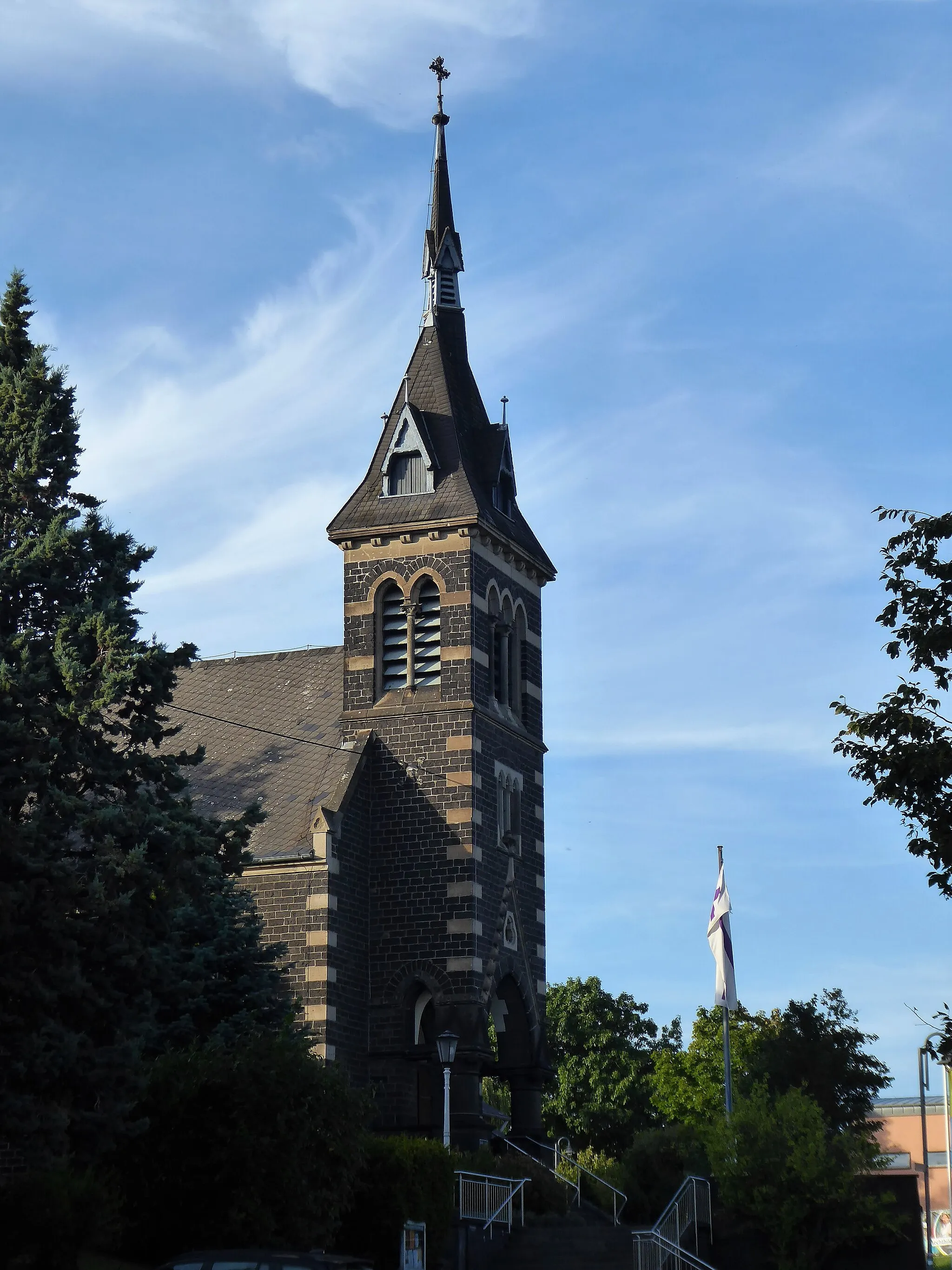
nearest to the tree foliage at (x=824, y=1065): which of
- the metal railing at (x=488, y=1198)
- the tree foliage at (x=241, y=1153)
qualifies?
the metal railing at (x=488, y=1198)

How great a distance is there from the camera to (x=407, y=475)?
3997cm

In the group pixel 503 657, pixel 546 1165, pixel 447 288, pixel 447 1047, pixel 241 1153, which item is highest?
pixel 447 288

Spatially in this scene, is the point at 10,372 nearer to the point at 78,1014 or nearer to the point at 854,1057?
the point at 78,1014

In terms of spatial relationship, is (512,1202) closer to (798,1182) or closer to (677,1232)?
(677,1232)

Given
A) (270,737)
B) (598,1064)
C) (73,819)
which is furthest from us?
(598,1064)

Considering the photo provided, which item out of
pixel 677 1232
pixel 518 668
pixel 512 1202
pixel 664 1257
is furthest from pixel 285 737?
pixel 664 1257

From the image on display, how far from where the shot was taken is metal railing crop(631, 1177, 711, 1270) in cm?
3005

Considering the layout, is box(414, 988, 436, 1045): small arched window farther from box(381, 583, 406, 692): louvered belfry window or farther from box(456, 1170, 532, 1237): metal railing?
box(381, 583, 406, 692): louvered belfry window

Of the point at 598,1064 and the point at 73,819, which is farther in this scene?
the point at 598,1064

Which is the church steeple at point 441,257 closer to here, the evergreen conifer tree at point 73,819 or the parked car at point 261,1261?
the evergreen conifer tree at point 73,819

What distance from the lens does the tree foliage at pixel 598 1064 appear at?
225 feet

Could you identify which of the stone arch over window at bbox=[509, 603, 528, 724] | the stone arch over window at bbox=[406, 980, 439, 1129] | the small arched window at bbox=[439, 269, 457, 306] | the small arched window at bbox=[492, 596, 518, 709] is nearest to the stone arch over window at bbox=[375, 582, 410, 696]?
the small arched window at bbox=[492, 596, 518, 709]

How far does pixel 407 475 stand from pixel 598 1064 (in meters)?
36.0

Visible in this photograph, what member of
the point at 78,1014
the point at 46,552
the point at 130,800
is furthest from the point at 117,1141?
the point at 46,552
